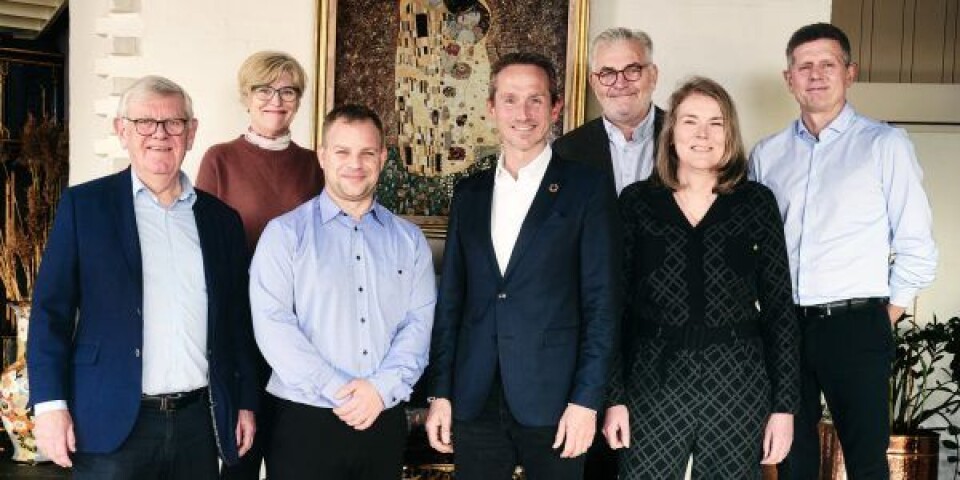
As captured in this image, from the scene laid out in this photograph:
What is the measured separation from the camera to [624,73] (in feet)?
10.3

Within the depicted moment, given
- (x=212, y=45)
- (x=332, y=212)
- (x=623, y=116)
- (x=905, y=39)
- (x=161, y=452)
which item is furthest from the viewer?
(x=905, y=39)

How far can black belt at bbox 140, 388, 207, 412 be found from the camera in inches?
90.6

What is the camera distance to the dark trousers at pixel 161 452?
2.25m

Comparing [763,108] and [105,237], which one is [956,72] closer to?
[763,108]

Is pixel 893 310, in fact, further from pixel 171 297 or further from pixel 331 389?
pixel 171 297

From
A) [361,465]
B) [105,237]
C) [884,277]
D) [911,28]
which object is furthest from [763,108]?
[911,28]

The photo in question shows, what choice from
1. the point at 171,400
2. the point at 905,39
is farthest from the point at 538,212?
the point at 905,39

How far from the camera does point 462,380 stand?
2439 millimetres

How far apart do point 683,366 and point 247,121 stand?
2463 millimetres

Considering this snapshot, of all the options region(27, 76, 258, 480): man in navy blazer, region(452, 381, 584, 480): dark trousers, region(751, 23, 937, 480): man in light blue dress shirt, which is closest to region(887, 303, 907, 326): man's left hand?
region(751, 23, 937, 480): man in light blue dress shirt

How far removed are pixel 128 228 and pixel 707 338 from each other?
1417 mm

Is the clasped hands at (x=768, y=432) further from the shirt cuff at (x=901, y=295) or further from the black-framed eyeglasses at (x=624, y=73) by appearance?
the black-framed eyeglasses at (x=624, y=73)

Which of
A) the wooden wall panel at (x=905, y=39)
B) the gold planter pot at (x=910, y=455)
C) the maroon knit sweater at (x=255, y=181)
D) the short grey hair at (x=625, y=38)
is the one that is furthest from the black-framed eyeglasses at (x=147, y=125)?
the wooden wall panel at (x=905, y=39)

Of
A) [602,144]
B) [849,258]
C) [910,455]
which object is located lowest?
[910,455]
